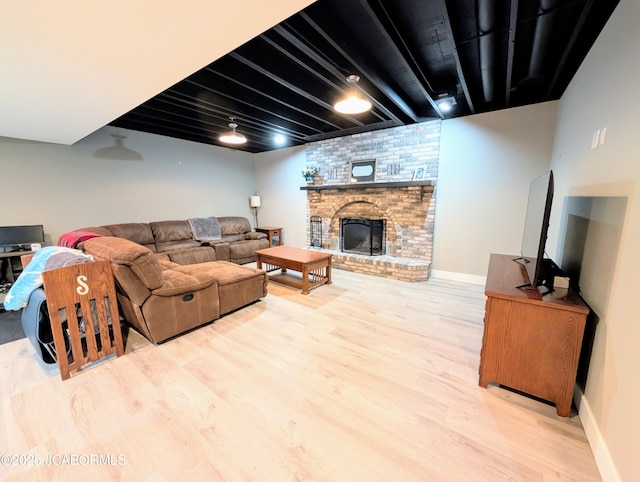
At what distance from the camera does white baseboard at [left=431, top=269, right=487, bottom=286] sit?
13.1ft

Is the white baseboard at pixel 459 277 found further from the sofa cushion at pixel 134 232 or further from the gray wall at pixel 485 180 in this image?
the sofa cushion at pixel 134 232

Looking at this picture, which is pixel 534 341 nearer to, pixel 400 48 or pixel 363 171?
pixel 400 48

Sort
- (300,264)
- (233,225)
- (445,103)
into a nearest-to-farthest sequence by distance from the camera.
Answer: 1. (445,103)
2. (300,264)
3. (233,225)

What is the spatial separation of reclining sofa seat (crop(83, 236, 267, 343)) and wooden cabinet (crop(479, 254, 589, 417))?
2478mm

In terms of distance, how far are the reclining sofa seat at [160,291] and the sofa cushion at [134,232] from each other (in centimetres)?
181

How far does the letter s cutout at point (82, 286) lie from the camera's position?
6.35 feet

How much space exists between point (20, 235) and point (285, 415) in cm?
446

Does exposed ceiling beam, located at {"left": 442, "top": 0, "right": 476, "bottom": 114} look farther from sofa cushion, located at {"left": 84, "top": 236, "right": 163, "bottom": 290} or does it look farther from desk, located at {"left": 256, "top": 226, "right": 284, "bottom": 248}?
desk, located at {"left": 256, "top": 226, "right": 284, "bottom": 248}

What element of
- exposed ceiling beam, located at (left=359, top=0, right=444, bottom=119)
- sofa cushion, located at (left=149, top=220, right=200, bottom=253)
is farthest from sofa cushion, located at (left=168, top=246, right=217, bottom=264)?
exposed ceiling beam, located at (left=359, top=0, right=444, bottom=119)

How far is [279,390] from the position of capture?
5.87 feet

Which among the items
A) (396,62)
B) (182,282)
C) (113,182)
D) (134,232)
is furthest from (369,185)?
(113,182)

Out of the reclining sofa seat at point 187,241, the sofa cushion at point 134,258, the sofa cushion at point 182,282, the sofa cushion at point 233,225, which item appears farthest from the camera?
the sofa cushion at point 233,225

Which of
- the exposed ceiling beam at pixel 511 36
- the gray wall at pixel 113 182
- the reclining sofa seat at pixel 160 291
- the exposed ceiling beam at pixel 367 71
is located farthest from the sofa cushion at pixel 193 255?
the exposed ceiling beam at pixel 511 36

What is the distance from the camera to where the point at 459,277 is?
4.15 m
